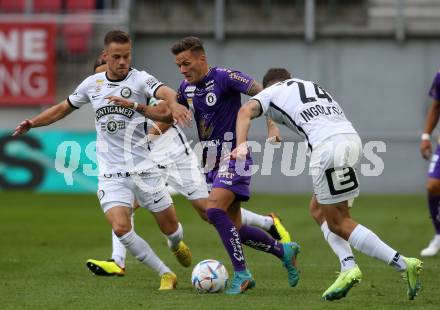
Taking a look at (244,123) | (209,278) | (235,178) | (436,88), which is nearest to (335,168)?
(244,123)

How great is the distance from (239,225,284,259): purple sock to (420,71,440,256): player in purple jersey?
301cm

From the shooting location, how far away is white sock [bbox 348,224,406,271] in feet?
26.0

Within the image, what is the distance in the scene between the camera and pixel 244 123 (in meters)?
7.87

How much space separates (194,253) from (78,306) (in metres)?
4.46

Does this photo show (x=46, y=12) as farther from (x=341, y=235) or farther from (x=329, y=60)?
(x=341, y=235)

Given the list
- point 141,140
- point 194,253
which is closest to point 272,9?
point 194,253

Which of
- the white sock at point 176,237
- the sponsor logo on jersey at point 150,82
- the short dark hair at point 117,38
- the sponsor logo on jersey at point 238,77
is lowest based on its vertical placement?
the white sock at point 176,237

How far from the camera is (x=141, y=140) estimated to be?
9.48 meters

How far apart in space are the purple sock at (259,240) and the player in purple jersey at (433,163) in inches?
119

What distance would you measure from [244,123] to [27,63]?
1596 cm

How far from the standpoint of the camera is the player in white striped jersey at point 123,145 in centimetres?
904

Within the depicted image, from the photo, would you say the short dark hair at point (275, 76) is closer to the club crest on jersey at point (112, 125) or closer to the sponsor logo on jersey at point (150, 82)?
the sponsor logo on jersey at point (150, 82)

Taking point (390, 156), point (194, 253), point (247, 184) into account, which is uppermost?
point (247, 184)

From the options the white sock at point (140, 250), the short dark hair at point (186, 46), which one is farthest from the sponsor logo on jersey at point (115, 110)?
the white sock at point (140, 250)
